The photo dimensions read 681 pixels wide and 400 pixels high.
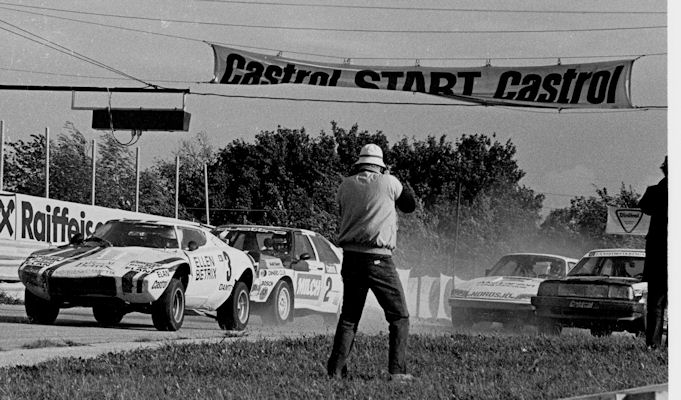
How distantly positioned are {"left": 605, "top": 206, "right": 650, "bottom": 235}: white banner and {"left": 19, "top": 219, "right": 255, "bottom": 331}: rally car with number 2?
30262 mm

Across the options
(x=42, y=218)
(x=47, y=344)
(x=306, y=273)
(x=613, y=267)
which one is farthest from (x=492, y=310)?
(x=42, y=218)

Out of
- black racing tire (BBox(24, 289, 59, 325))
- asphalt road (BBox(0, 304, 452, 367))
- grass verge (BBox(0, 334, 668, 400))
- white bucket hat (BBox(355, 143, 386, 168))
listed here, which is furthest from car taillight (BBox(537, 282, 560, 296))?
white bucket hat (BBox(355, 143, 386, 168))

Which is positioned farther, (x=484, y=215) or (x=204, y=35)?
(x=484, y=215)

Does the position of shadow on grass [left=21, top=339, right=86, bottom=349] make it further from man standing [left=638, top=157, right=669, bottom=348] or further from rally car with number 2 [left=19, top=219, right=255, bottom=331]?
man standing [left=638, top=157, right=669, bottom=348]

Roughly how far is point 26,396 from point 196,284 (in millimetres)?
6578

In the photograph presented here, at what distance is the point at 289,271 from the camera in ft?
54.3

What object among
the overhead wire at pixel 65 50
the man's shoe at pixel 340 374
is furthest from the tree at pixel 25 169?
the man's shoe at pixel 340 374

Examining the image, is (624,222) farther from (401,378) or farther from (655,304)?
(401,378)

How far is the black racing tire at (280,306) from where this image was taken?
16188 mm

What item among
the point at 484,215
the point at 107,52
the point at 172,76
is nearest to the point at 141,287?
the point at 172,76

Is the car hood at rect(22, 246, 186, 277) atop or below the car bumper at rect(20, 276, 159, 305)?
atop

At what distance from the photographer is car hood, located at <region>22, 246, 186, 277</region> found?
13.0 metres

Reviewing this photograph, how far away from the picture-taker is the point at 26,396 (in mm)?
7133

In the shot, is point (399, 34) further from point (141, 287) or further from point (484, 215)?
point (484, 215)
